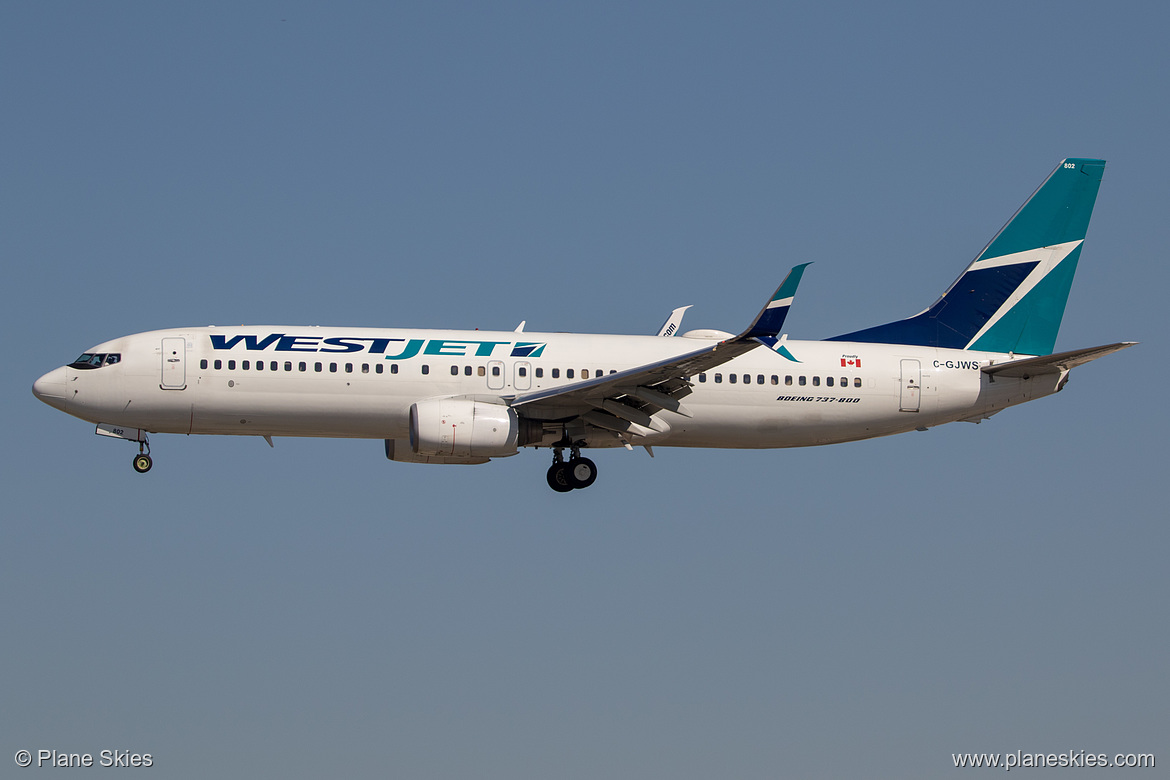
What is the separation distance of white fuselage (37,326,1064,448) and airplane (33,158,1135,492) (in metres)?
0.04

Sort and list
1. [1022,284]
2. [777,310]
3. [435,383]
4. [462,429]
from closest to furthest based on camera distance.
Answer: [777,310]
[462,429]
[435,383]
[1022,284]

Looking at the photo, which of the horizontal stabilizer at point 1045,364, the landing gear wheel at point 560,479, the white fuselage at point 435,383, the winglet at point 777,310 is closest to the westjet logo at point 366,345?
the white fuselage at point 435,383

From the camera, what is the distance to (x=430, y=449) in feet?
117

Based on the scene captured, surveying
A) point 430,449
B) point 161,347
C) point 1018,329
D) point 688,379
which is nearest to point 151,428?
point 161,347

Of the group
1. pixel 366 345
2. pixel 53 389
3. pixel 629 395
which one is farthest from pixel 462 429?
pixel 53 389

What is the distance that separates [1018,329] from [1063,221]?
161 inches

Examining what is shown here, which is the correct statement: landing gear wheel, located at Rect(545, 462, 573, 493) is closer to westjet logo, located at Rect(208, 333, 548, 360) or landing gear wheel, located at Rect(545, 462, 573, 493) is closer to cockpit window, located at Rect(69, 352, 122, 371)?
westjet logo, located at Rect(208, 333, 548, 360)

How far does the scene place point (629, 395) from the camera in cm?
3647

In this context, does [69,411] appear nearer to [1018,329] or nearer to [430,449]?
[430,449]

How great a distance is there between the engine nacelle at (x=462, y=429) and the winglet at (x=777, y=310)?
7.65 meters

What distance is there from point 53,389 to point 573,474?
1402 cm

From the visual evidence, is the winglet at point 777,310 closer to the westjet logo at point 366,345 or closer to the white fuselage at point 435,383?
the white fuselage at point 435,383

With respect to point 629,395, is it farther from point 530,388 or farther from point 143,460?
point 143,460

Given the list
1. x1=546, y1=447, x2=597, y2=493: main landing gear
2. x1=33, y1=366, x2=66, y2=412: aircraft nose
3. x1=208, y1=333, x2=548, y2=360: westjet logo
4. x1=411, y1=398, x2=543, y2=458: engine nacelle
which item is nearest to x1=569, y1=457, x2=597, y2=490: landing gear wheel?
x1=546, y1=447, x2=597, y2=493: main landing gear
